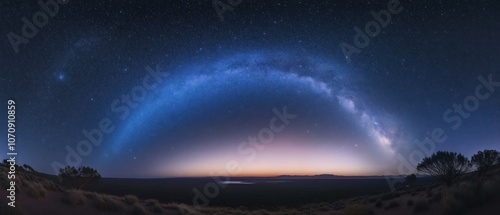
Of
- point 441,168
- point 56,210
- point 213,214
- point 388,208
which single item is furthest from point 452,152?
point 56,210

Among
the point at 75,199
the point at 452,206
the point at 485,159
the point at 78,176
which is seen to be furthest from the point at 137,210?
the point at 485,159

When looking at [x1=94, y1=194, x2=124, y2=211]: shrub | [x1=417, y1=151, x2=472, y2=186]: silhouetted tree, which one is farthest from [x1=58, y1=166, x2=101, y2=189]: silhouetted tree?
[x1=417, y1=151, x2=472, y2=186]: silhouetted tree

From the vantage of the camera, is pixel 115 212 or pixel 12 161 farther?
pixel 115 212

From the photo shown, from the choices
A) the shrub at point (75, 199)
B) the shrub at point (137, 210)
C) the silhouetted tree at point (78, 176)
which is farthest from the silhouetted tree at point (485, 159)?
the silhouetted tree at point (78, 176)

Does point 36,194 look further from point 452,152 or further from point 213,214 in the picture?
point 452,152

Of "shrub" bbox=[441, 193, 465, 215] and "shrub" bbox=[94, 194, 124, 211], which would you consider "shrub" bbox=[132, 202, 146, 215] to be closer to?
"shrub" bbox=[94, 194, 124, 211]

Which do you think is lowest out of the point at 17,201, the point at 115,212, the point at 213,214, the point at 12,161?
the point at 213,214
